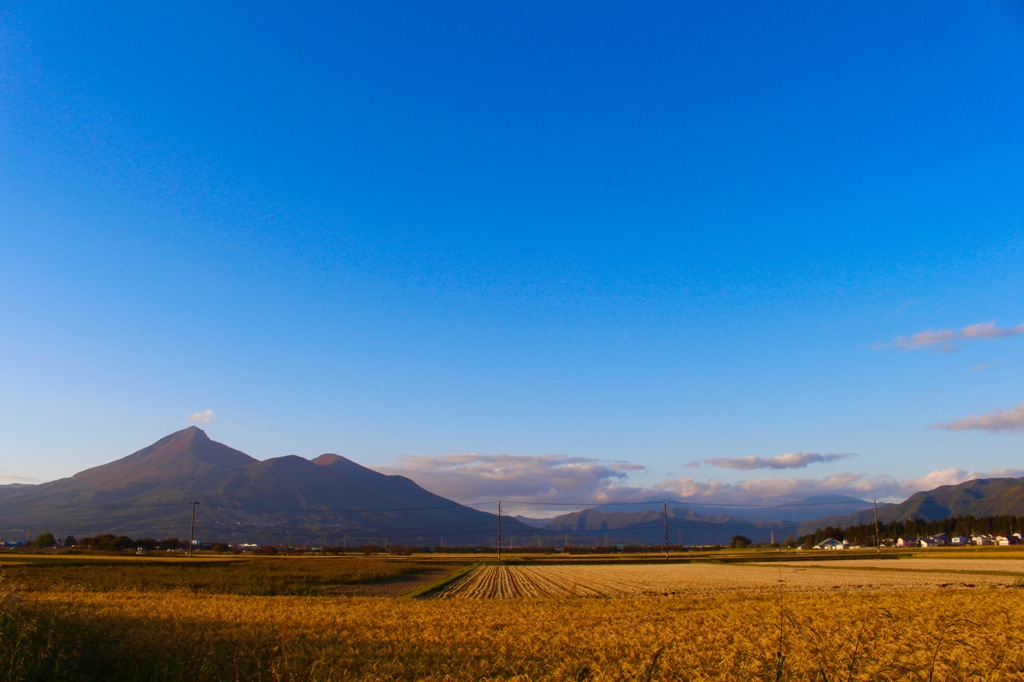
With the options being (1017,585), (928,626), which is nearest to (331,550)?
(1017,585)

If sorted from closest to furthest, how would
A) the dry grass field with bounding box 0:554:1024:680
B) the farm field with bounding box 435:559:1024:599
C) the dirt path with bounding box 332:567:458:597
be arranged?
the dry grass field with bounding box 0:554:1024:680
the farm field with bounding box 435:559:1024:599
the dirt path with bounding box 332:567:458:597

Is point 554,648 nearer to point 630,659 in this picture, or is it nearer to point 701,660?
point 630,659

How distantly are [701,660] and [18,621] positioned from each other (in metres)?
12.9

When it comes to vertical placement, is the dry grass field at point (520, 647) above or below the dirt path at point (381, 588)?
above

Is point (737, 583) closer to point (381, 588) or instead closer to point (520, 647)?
point (381, 588)

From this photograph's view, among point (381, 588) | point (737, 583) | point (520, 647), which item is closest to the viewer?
point (520, 647)

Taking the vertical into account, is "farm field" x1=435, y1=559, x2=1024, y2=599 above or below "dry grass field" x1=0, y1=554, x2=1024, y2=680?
below

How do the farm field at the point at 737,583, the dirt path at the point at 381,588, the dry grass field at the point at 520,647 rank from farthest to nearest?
the dirt path at the point at 381,588, the farm field at the point at 737,583, the dry grass field at the point at 520,647

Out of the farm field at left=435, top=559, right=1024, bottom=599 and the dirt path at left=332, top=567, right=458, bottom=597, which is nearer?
the farm field at left=435, top=559, right=1024, bottom=599

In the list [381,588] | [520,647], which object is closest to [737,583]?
[381,588]

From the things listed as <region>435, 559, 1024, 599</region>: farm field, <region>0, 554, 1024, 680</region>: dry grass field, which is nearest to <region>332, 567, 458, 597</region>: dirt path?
<region>435, 559, 1024, 599</region>: farm field

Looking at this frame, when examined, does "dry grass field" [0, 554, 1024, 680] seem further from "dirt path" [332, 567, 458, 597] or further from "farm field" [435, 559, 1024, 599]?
"dirt path" [332, 567, 458, 597]

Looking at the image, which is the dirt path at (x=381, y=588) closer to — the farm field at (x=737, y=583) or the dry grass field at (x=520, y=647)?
the farm field at (x=737, y=583)

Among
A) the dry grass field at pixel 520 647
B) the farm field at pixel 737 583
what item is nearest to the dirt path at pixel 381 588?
the farm field at pixel 737 583
